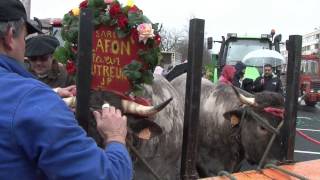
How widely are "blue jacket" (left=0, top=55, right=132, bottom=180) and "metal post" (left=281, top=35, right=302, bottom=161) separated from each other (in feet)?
7.26

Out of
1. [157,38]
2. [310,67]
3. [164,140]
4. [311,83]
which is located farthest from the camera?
[310,67]

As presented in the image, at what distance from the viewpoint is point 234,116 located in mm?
5176

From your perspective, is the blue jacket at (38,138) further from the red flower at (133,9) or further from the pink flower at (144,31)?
the red flower at (133,9)

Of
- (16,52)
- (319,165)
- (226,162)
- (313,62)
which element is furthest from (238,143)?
(313,62)

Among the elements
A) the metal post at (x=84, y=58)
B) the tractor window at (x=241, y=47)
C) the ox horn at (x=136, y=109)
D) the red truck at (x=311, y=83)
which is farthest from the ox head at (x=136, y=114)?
the red truck at (x=311, y=83)

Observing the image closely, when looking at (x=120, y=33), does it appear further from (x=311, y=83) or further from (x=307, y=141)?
(x=311, y=83)

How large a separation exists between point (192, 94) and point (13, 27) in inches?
67.9

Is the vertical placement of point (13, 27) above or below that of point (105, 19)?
below

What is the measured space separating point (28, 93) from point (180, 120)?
12.7 ft

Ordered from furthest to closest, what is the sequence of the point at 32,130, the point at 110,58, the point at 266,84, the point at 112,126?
the point at 266,84, the point at 110,58, the point at 112,126, the point at 32,130

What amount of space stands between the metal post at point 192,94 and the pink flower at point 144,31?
0.36m

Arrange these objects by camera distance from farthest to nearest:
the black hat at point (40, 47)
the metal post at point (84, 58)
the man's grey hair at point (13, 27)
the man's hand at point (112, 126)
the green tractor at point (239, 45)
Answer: the green tractor at point (239, 45), the black hat at point (40, 47), the metal post at point (84, 58), the man's hand at point (112, 126), the man's grey hair at point (13, 27)

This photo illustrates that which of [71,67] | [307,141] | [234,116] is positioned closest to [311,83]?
[307,141]

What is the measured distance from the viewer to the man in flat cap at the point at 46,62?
4.75 m
